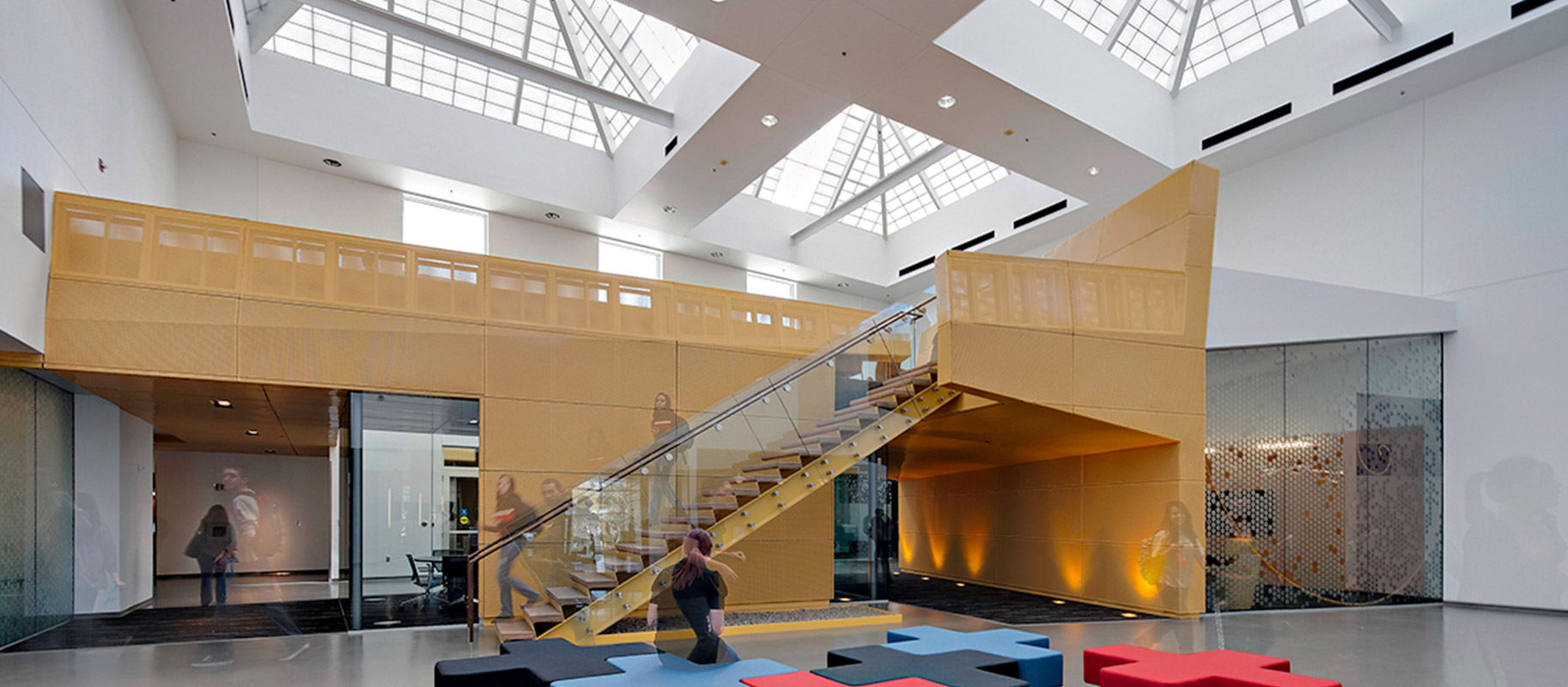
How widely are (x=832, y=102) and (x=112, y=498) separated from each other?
12.7 meters

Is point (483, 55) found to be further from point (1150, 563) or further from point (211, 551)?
point (1150, 563)

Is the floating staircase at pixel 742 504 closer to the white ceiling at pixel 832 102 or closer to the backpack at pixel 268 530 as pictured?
the white ceiling at pixel 832 102

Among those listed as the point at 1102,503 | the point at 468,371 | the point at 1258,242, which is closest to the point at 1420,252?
the point at 1258,242

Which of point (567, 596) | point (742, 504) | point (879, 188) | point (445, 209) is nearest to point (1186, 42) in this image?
point (879, 188)

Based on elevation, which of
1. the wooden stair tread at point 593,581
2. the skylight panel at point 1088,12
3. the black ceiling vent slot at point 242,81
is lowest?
the wooden stair tread at point 593,581

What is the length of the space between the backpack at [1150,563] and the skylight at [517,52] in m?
12.5

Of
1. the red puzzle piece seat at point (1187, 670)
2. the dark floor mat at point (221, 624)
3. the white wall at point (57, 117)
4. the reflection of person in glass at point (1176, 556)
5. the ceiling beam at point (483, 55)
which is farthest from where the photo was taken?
the ceiling beam at point (483, 55)

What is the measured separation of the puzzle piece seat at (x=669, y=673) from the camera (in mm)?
6074

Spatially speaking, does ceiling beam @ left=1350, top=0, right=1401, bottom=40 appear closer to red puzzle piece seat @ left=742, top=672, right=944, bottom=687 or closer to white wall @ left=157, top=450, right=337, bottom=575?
red puzzle piece seat @ left=742, top=672, right=944, bottom=687

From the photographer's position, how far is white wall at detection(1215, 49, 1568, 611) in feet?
42.6

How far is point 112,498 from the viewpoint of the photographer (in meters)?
12.4

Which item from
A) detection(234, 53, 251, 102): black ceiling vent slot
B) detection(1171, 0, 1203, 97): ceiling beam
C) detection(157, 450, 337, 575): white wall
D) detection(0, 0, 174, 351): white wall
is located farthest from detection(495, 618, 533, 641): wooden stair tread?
detection(1171, 0, 1203, 97): ceiling beam

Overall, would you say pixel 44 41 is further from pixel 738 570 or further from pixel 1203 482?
pixel 1203 482

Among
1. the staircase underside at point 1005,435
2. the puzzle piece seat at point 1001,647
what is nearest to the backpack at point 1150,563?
the staircase underside at point 1005,435
